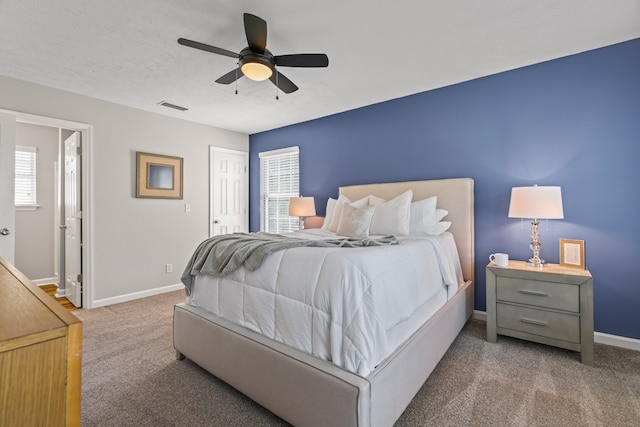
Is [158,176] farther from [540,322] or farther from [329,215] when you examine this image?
[540,322]

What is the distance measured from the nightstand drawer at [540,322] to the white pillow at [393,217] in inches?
42.6

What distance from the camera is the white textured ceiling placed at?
6.72 feet

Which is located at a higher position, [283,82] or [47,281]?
[283,82]

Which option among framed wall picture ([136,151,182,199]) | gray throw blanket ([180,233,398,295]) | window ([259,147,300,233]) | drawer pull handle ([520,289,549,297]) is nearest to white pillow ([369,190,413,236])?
gray throw blanket ([180,233,398,295])

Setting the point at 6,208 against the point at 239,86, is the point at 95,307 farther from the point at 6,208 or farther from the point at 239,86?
the point at 239,86

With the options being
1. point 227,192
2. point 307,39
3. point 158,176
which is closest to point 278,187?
point 227,192

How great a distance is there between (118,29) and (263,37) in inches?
47.0

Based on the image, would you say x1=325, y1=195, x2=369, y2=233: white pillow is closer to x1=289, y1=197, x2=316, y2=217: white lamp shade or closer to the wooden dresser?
x1=289, y1=197, x2=316, y2=217: white lamp shade

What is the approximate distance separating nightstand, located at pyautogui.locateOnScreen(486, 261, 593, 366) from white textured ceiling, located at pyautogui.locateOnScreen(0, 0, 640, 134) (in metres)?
1.91

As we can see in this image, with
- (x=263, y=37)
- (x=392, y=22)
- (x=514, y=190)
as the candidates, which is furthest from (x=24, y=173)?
(x=514, y=190)

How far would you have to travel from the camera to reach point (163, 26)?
2248 mm

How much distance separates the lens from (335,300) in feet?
4.71

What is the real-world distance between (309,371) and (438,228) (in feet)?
7.16

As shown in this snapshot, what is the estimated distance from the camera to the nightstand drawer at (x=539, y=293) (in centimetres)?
229
